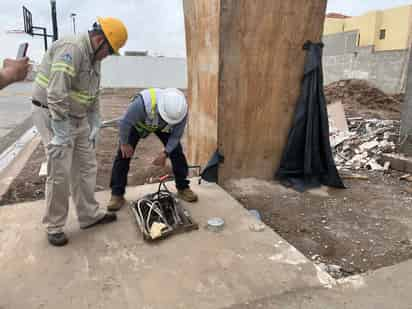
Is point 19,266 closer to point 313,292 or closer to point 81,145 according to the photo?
point 81,145

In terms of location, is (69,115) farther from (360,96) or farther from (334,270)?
(360,96)

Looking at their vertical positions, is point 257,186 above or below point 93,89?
below

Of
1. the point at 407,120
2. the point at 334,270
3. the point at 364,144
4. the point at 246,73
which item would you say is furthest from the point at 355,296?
the point at 364,144

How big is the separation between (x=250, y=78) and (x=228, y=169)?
110cm

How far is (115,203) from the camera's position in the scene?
3125 mm

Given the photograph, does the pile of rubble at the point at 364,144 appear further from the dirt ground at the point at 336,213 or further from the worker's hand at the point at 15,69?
the worker's hand at the point at 15,69

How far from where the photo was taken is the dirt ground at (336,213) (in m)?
2.77

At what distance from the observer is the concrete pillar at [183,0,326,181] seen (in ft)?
11.8

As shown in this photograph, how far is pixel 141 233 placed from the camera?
2.71 metres

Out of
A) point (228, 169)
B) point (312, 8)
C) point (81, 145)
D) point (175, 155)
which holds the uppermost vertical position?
point (312, 8)

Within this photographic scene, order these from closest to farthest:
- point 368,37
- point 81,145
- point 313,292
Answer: point 313,292 < point 81,145 < point 368,37

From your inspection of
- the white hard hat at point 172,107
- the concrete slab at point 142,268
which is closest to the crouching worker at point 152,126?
the white hard hat at point 172,107

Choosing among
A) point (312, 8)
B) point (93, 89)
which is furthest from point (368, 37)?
point (93, 89)

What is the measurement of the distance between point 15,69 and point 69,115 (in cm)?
78
